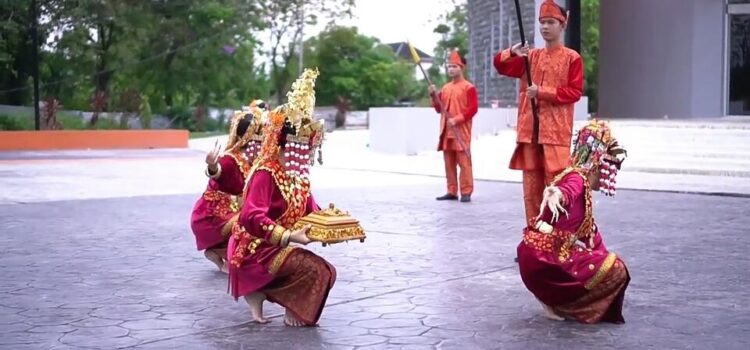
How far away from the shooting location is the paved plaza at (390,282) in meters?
5.46

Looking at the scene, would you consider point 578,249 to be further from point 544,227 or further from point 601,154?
point 601,154

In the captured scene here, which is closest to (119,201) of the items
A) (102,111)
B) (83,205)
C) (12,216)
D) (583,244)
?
(83,205)

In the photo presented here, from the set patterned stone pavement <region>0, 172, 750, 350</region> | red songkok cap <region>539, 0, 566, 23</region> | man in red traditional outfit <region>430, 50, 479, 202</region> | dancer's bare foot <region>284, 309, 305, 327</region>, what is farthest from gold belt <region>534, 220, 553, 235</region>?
man in red traditional outfit <region>430, 50, 479, 202</region>

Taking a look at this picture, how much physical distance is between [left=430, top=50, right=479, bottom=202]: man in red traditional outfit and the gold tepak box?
272 inches

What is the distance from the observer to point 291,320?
18.7ft

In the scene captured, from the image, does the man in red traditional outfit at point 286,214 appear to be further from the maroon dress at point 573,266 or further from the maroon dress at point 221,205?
the maroon dress at point 221,205

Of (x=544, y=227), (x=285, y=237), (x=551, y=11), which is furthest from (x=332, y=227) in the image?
(x=551, y=11)

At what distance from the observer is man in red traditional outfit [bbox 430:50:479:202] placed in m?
12.2

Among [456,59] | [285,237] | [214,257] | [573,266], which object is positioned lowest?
[214,257]

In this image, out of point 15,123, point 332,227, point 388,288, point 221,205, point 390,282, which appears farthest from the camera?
point 15,123

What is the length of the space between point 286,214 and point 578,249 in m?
1.59

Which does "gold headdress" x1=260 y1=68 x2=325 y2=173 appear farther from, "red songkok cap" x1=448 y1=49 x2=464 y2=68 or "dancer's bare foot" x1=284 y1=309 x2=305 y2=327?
"red songkok cap" x1=448 y1=49 x2=464 y2=68

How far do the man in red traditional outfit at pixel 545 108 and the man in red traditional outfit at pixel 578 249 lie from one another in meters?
1.32

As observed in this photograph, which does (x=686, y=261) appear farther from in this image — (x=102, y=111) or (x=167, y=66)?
(x=167, y=66)
